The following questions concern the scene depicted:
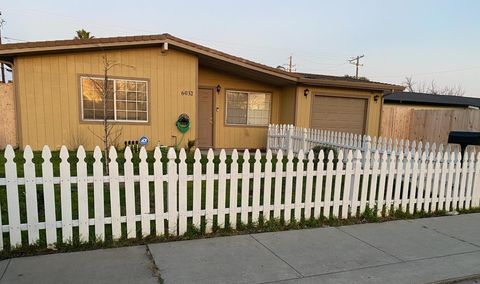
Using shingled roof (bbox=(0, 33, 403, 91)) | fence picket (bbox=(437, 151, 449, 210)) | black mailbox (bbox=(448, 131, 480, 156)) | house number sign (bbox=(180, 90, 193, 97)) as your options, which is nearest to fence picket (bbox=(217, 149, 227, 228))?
fence picket (bbox=(437, 151, 449, 210))

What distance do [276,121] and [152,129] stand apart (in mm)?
5291

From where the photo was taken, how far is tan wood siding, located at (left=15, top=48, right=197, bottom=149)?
8484mm

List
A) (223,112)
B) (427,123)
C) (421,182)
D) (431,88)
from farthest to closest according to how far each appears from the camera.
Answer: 1. (431,88)
2. (427,123)
3. (223,112)
4. (421,182)

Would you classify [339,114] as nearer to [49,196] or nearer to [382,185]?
[382,185]

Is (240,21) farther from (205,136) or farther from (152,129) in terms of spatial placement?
(152,129)

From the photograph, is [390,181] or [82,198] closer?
[82,198]

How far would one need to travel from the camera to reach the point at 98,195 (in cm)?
339

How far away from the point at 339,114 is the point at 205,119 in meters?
5.33

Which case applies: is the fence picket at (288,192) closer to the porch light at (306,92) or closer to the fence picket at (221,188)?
the fence picket at (221,188)

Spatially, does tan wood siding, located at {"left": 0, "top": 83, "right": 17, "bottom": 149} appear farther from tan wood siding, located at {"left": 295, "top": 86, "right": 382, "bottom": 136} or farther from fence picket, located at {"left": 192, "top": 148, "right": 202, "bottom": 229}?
tan wood siding, located at {"left": 295, "top": 86, "right": 382, "bottom": 136}

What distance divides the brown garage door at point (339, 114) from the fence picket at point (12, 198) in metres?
10.3

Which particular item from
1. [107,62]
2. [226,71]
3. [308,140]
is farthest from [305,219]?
[226,71]

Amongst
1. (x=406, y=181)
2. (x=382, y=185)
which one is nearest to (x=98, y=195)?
(x=382, y=185)

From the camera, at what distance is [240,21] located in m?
16.6
